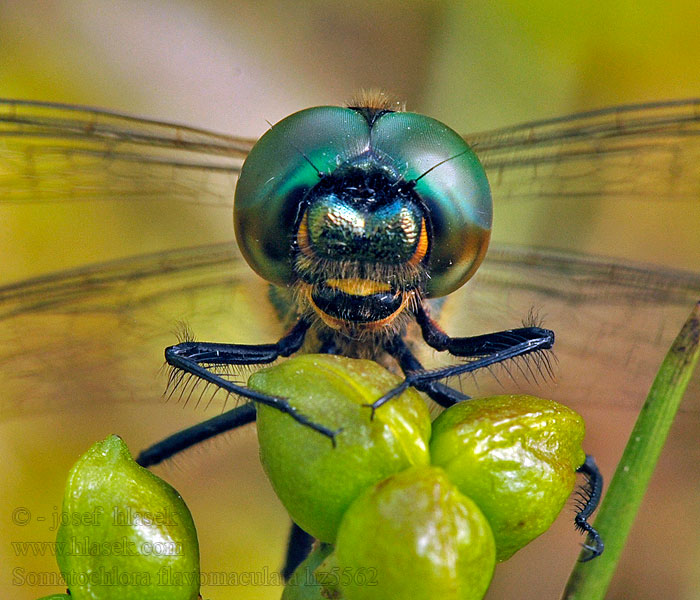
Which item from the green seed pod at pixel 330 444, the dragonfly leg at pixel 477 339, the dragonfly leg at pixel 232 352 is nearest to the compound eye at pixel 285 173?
the dragonfly leg at pixel 232 352

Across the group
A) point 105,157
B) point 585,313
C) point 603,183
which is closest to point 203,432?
point 105,157

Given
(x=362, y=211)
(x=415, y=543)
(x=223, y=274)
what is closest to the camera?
(x=415, y=543)

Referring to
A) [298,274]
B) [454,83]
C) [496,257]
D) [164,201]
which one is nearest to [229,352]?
[298,274]

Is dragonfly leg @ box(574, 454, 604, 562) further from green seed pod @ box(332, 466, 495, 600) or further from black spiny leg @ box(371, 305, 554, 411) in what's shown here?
green seed pod @ box(332, 466, 495, 600)

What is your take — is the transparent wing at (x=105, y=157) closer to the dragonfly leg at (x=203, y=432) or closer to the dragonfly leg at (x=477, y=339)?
the dragonfly leg at (x=203, y=432)

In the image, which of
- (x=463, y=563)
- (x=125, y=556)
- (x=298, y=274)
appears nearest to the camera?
(x=463, y=563)

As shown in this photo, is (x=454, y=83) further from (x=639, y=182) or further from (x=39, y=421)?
(x=39, y=421)

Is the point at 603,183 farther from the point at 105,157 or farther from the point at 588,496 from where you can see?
the point at 105,157
